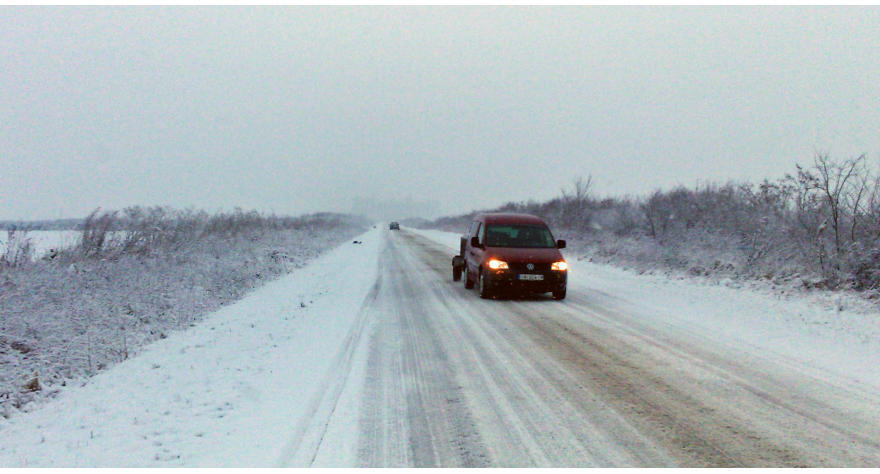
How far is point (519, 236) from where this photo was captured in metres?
11.1

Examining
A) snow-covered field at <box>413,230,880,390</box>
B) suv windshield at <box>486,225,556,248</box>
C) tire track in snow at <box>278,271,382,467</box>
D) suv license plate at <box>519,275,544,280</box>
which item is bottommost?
tire track in snow at <box>278,271,382,467</box>

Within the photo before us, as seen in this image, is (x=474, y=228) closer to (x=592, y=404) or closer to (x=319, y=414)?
(x=592, y=404)

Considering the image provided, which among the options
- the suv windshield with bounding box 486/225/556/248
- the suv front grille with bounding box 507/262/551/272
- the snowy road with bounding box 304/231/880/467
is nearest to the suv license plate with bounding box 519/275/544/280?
the suv front grille with bounding box 507/262/551/272

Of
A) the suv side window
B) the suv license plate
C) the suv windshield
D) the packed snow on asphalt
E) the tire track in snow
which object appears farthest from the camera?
the suv side window

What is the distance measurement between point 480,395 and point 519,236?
7007 mm

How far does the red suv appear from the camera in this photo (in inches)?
396

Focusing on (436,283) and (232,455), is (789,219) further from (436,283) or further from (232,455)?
(232,455)

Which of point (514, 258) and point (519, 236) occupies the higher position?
point (519, 236)

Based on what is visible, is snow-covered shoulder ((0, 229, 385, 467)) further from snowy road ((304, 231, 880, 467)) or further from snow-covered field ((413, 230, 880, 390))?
snow-covered field ((413, 230, 880, 390))

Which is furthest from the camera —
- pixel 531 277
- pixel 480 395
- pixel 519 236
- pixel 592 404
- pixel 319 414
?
pixel 519 236

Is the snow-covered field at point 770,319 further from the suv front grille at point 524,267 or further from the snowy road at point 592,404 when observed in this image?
the suv front grille at point 524,267

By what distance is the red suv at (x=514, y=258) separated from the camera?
10070 mm

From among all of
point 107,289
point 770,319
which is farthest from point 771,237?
point 107,289

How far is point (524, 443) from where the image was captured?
3469 mm
